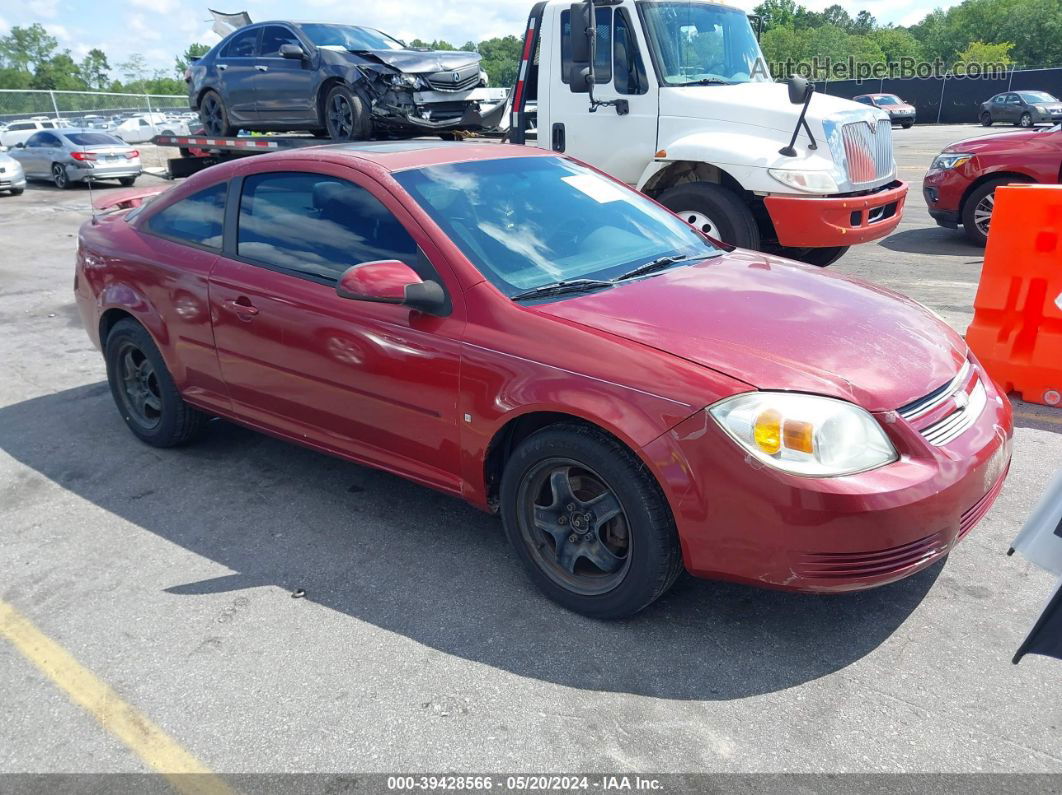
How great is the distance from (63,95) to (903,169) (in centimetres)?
3545

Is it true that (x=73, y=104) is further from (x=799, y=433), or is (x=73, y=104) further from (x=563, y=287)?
(x=799, y=433)

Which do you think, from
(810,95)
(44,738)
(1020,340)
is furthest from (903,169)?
(44,738)

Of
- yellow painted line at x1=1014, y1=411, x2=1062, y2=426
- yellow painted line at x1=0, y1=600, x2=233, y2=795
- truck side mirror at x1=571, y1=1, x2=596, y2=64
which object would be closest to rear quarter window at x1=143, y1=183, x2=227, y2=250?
yellow painted line at x1=0, y1=600, x2=233, y2=795

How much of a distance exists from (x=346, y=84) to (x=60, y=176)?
54.7ft

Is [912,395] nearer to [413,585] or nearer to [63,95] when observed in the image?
[413,585]

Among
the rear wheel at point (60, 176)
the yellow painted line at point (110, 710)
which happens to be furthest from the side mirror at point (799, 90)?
the rear wheel at point (60, 176)

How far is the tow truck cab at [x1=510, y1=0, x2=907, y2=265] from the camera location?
7.08 meters

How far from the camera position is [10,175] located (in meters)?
20.3

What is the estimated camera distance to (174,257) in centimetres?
436

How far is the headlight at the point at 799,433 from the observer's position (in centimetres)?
264

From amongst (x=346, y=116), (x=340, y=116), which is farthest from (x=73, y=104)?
(x=346, y=116)

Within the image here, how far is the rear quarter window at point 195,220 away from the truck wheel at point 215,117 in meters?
6.77

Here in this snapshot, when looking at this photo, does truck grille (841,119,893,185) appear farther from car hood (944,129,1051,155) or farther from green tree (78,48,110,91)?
green tree (78,48,110,91)

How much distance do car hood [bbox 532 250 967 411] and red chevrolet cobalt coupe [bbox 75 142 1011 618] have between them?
1 centimetres
